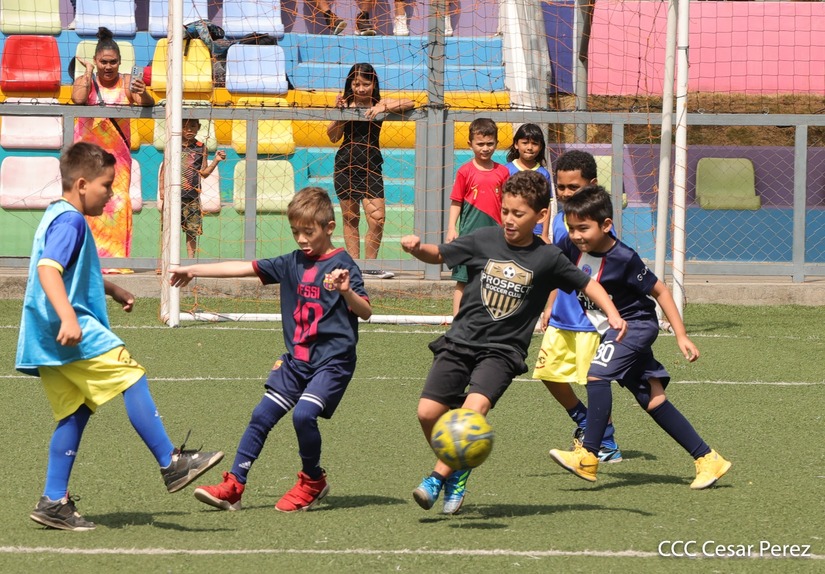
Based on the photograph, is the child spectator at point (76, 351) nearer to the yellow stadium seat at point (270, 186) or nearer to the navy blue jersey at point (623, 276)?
the navy blue jersey at point (623, 276)

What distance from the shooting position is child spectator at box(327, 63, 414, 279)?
12484mm

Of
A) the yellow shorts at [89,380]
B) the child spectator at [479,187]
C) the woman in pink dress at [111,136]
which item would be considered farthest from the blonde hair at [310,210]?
the woman in pink dress at [111,136]

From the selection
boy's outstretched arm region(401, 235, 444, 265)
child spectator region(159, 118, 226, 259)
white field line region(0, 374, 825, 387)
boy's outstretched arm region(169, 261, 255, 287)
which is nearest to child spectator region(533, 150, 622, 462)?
boy's outstretched arm region(401, 235, 444, 265)

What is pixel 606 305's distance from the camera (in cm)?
556

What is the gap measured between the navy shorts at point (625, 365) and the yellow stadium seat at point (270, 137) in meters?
8.55

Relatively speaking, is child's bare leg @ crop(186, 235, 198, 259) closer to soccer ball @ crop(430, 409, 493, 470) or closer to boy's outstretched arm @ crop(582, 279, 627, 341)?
boy's outstretched arm @ crop(582, 279, 627, 341)

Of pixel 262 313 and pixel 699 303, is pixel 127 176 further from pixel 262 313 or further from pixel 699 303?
pixel 699 303

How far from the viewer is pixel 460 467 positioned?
205 inches

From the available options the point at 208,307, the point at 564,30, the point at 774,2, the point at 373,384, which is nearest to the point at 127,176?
the point at 208,307

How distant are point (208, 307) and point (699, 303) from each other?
457cm

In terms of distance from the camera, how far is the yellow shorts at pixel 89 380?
16.9ft

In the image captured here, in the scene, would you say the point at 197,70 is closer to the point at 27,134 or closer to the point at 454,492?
the point at 27,134

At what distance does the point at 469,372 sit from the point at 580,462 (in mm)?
726

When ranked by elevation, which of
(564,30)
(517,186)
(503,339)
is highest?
(564,30)
